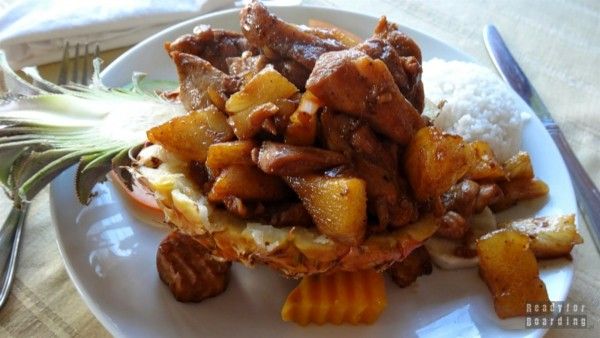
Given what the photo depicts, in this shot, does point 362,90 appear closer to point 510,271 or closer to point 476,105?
point 510,271

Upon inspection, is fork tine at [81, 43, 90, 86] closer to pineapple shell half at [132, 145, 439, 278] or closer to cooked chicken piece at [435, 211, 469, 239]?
pineapple shell half at [132, 145, 439, 278]

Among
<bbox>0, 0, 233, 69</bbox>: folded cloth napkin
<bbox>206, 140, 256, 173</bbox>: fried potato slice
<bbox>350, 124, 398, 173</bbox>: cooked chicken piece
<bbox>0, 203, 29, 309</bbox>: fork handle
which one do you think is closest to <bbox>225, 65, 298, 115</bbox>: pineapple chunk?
<bbox>206, 140, 256, 173</bbox>: fried potato slice

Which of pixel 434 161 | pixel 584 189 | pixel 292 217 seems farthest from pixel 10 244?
pixel 584 189

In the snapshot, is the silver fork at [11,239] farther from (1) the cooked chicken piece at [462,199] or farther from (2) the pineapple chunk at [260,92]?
(1) the cooked chicken piece at [462,199]

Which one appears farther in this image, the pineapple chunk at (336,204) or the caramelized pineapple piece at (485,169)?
the caramelized pineapple piece at (485,169)

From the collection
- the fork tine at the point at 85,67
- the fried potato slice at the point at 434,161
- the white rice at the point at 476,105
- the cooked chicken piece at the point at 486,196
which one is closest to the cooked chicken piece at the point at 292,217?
the fried potato slice at the point at 434,161

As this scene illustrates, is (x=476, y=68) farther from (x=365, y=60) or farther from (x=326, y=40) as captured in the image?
(x=365, y=60)
